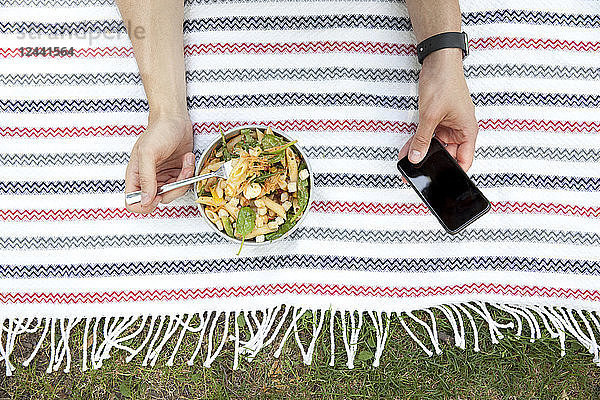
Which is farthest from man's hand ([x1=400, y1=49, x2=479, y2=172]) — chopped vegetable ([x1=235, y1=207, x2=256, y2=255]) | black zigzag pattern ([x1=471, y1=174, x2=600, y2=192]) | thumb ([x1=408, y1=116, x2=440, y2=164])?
chopped vegetable ([x1=235, y1=207, x2=256, y2=255])

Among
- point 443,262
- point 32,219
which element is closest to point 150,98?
point 32,219

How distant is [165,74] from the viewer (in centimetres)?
117

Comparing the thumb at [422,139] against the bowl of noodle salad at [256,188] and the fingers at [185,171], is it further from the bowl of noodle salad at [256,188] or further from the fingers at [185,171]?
the fingers at [185,171]

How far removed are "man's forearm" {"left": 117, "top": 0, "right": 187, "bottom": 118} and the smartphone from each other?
541 millimetres

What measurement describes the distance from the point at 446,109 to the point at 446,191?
6.7 inches

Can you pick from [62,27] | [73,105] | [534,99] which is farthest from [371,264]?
[62,27]

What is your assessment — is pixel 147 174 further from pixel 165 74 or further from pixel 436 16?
pixel 436 16

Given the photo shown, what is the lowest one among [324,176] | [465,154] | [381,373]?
[381,373]

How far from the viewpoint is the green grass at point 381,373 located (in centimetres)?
127

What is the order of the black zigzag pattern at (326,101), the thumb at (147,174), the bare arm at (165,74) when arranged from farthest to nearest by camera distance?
1. the black zigzag pattern at (326,101)
2. the bare arm at (165,74)
3. the thumb at (147,174)

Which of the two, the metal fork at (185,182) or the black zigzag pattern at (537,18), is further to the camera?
the black zigzag pattern at (537,18)

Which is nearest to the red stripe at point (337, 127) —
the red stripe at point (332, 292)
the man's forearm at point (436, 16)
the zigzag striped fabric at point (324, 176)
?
the zigzag striped fabric at point (324, 176)

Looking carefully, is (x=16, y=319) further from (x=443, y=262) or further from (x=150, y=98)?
(x=443, y=262)

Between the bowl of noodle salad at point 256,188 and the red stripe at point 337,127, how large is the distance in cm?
10
